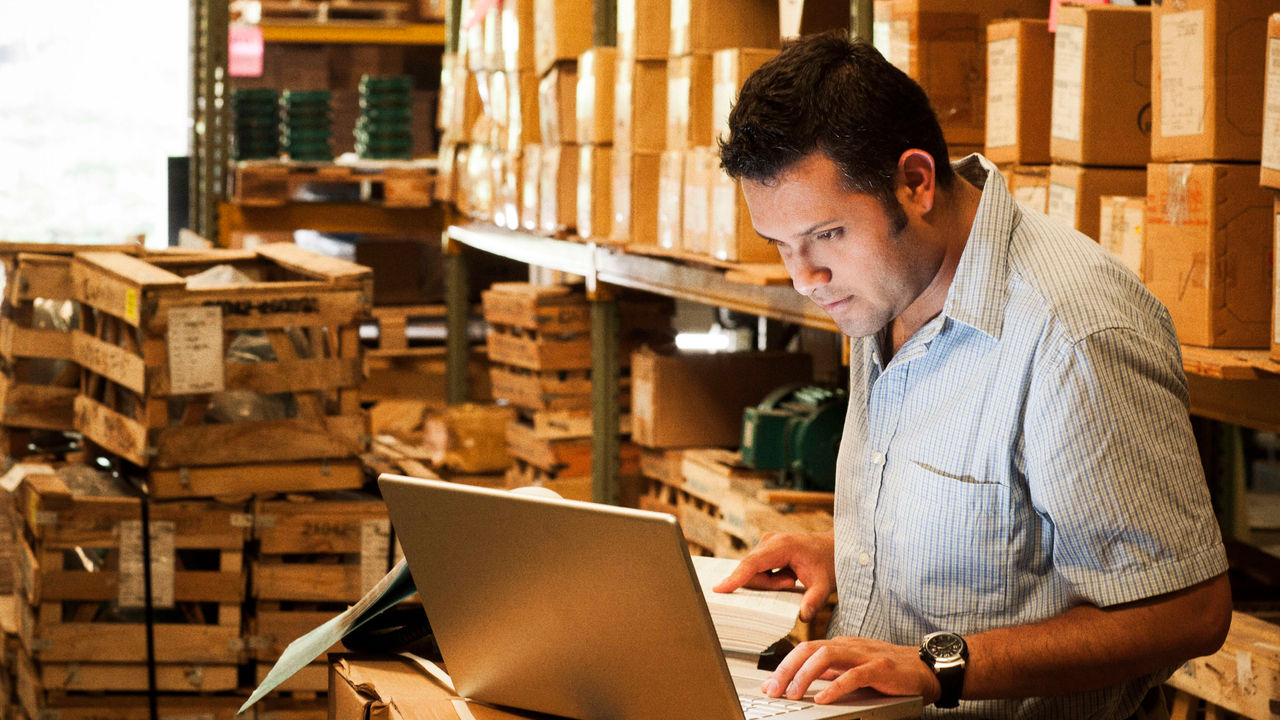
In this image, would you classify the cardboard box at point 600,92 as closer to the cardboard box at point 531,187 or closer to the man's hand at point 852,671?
the cardboard box at point 531,187

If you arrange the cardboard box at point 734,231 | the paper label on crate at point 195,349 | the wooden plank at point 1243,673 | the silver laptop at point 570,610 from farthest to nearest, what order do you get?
the cardboard box at point 734,231 < the paper label on crate at point 195,349 < the wooden plank at point 1243,673 < the silver laptop at point 570,610

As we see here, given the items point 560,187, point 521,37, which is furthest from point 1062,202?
point 521,37

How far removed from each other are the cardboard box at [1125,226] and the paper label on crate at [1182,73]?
185 mm

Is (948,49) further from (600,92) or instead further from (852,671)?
(852,671)

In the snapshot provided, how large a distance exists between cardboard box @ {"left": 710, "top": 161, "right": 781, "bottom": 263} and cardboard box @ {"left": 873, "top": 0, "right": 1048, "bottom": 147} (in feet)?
2.30

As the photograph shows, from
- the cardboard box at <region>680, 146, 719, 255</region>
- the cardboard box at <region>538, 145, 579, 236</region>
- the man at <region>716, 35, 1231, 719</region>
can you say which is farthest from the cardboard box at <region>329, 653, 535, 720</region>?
the cardboard box at <region>538, 145, 579, 236</region>

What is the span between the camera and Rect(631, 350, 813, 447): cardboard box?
17.8 feet

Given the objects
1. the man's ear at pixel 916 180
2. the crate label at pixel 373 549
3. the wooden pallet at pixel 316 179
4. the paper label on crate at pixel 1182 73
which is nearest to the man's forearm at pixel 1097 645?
the man's ear at pixel 916 180

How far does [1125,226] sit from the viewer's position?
9.57 ft

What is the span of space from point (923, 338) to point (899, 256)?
121 mm

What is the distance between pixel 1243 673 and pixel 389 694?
1.66 meters

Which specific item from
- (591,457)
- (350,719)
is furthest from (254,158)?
(350,719)

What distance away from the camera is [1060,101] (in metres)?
3.06

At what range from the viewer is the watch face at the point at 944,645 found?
1.57m
